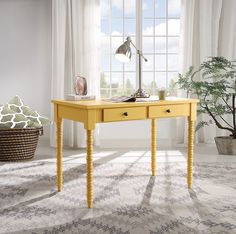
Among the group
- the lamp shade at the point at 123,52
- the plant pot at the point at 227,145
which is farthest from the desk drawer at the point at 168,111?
the plant pot at the point at 227,145

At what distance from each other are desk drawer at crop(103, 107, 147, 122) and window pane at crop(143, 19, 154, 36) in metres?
3.21

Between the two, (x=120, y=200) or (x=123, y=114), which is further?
(x=120, y=200)

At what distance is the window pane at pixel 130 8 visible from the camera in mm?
6578

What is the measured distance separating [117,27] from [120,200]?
3514 mm

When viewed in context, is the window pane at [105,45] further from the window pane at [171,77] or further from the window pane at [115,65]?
the window pane at [171,77]

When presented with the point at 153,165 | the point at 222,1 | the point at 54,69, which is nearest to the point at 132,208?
the point at 153,165

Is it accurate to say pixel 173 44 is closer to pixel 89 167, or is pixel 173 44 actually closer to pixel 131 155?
pixel 131 155

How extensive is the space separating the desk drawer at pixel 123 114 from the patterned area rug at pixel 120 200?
667 millimetres

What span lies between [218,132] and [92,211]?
357 centimetres

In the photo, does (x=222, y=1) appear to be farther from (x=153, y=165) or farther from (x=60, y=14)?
(x=153, y=165)

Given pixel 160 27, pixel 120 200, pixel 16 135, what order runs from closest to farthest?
pixel 120 200
pixel 16 135
pixel 160 27

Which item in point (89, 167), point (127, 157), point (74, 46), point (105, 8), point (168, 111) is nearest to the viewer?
point (89, 167)

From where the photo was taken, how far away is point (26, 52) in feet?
21.0

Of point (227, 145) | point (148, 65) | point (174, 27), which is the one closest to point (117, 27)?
point (148, 65)
